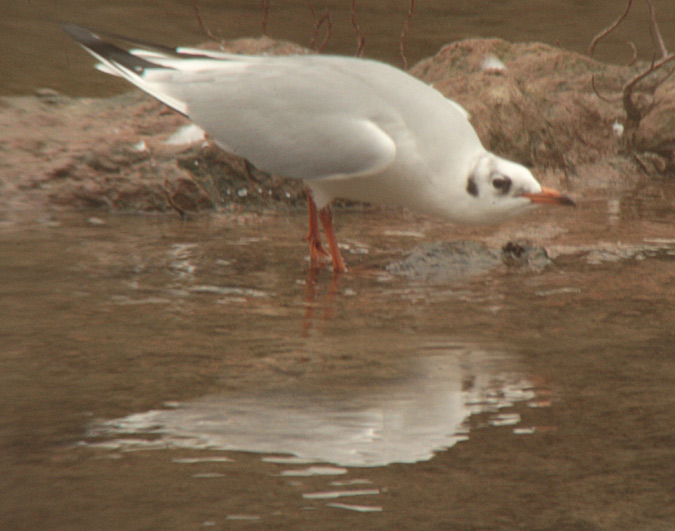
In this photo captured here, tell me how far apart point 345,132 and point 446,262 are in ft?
2.25

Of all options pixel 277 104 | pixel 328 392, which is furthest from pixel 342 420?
pixel 277 104

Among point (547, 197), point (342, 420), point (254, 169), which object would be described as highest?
point (254, 169)

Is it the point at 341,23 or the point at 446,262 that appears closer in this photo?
the point at 446,262

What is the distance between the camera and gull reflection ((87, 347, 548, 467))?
6.52ft

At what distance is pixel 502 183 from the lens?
12.1 feet

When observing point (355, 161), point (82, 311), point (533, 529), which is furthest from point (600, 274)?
point (533, 529)

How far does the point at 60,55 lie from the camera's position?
30.5ft

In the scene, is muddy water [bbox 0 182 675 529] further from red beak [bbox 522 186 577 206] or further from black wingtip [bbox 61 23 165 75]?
black wingtip [bbox 61 23 165 75]

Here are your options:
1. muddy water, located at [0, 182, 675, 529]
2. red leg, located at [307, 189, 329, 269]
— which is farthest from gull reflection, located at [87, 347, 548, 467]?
red leg, located at [307, 189, 329, 269]

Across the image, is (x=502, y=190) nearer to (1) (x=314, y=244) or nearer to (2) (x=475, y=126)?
(1) (x=314, y=244)

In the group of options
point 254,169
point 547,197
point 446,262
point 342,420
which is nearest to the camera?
point 342,420

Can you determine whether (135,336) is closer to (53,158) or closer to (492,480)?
(492,480)

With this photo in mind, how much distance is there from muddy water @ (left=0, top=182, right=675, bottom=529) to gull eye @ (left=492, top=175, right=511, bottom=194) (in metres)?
0.35

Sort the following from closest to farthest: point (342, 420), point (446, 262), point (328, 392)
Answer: point (342, 420), point (328, 392), point (446, 262)
